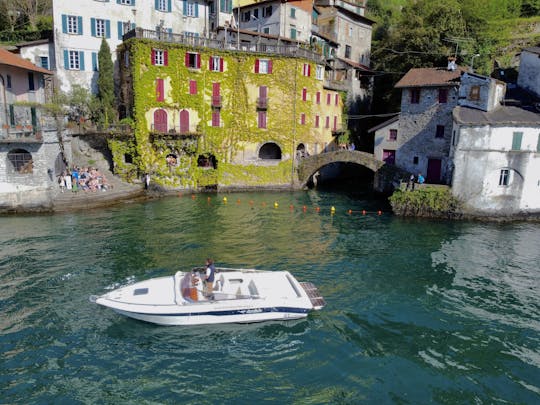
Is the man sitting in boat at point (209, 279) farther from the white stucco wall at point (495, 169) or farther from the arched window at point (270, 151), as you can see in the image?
the arched window at point (270, 151)

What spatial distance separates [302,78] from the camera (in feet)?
158

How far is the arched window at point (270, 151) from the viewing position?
52.0 m

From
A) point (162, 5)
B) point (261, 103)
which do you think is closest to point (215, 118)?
point (261, 103)

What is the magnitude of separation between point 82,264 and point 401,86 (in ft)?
108

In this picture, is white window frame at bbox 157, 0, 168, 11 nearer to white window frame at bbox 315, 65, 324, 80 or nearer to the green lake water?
white window frame at bbox 315, 65, 324, 80

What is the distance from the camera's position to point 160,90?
142ft

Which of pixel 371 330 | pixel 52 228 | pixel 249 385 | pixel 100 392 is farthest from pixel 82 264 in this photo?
pixel 371 330

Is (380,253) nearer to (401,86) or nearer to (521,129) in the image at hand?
(521,129)

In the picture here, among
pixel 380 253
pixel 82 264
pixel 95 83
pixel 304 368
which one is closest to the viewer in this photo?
pixel 304 368

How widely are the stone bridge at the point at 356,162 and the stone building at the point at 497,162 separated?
7.57 meters

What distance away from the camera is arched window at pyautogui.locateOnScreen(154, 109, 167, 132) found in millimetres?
43775

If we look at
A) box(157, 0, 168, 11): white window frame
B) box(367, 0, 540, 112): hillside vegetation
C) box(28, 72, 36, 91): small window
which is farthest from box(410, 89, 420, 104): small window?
box(28, 72, 36, 91): small window

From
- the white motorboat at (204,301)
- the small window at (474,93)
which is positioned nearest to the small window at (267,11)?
the small window at (474,93)

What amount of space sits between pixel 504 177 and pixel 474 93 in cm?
803
